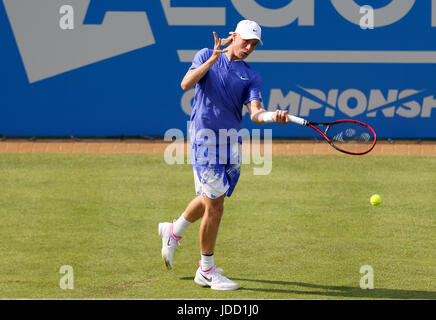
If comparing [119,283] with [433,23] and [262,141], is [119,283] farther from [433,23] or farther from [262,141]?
[433,23]

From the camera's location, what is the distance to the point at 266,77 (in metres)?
12.9

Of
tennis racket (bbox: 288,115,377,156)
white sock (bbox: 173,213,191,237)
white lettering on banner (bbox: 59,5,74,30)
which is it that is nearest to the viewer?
tennis racket (bbox: 288,115,377,156)

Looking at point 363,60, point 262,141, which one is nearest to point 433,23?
point 363,60

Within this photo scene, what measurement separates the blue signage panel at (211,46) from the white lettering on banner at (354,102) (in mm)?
15

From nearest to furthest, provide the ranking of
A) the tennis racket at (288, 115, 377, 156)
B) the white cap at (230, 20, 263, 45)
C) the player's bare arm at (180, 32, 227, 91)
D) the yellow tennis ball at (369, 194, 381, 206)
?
the player's bare arm at (180, 32, 227, 91)
the white cap at (230, 20, 263, 45)
the tennis racket at (288, 115, 377, 156)
the yellow tennis ball at (369, 194, 381, 206)

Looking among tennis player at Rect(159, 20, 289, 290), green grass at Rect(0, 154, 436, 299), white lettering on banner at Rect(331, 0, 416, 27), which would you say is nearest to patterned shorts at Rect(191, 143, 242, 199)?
tennis player at Rect(159, 20, 289, 290)

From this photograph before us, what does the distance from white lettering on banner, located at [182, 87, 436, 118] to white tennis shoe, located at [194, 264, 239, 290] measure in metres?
6.27

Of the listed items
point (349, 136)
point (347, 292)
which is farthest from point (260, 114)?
point (347, 292)

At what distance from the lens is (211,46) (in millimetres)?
12680

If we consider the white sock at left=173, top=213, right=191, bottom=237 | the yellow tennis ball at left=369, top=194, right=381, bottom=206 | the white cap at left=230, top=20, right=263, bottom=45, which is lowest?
the white sock at left=173, top=213, right=191, bottom=237

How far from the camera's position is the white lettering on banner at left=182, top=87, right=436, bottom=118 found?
504 inches

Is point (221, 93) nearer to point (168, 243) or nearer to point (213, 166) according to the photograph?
point (213, 166)

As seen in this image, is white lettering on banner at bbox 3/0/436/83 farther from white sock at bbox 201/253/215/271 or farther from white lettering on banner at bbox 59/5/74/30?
white sock at bbox 201/253/215/271

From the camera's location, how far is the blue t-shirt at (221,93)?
6859 millimetres
